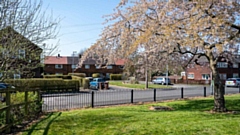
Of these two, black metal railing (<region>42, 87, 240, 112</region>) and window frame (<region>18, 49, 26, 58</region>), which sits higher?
window frame (<region>18, 49, 26, 58</region>)

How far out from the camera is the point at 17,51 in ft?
27.2

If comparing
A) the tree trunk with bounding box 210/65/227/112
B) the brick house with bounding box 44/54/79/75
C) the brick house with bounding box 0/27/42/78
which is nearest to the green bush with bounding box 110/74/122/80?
the brick house with bounding box 44/54/79/75

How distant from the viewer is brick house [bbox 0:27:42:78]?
795 centimetres

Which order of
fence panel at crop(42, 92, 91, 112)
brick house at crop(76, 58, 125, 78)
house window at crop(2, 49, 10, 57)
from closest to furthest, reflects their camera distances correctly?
house window at crop(2, 49, 10, 57)
fence panel at crop(42, 92, 91, 112)
brick house at crop(76, 58, 125, 78)

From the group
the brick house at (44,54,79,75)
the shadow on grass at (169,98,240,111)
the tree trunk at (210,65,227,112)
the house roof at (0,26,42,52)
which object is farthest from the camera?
the brick house at (44,54,79,75)

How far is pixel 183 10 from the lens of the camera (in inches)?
401

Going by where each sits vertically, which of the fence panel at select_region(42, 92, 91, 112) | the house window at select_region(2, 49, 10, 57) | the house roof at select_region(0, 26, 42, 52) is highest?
the house roof at select_region(0, 26, 42, 52)

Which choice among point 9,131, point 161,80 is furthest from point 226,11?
point 161,80

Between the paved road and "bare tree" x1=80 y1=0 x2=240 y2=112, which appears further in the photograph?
the paved road

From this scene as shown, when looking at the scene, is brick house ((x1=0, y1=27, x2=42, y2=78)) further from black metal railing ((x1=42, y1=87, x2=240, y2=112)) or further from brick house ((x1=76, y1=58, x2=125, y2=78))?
brick house ((x1=76, y1=58, x2=125, y2=78))

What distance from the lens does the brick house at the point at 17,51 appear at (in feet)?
26.1

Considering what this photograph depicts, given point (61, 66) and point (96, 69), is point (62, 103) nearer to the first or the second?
point (61, 66)

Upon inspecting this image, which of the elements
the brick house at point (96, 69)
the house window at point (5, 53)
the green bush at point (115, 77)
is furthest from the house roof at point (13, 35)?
the brick house at point (96, 69)

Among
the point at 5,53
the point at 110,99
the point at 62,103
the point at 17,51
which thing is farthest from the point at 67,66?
the point at 5,53
